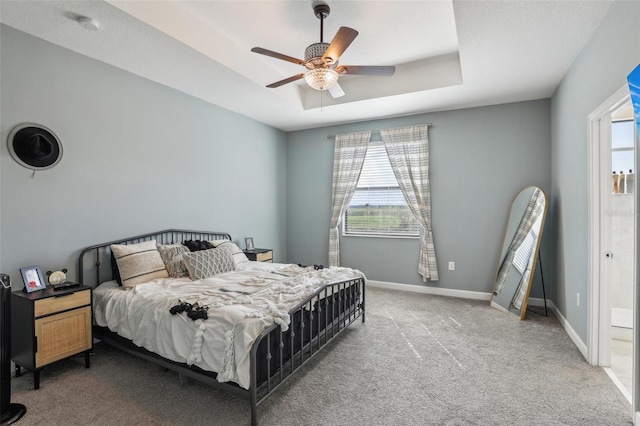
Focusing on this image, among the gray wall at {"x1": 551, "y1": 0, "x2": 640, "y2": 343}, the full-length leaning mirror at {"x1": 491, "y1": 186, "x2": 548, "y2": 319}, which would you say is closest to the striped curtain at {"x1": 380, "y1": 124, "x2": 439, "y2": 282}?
the full-length leaning mirror at {"x1": 491, "y1": 186, "x2": 548, "y2": 319}

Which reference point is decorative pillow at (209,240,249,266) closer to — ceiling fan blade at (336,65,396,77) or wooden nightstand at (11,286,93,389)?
wooden nightstand at (11,286,93,389)

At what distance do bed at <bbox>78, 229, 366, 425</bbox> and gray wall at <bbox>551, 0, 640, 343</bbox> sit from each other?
2055 millimetres

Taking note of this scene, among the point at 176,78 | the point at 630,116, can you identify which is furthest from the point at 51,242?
the point at 630,116

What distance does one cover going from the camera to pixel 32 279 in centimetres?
247

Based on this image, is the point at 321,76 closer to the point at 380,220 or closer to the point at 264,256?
the point at 264,256

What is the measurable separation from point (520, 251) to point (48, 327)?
4815mm

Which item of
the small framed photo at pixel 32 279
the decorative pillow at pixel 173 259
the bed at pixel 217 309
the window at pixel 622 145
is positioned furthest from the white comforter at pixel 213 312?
the window at pixel 622 145

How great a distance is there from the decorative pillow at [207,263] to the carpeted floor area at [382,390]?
2.91 feet

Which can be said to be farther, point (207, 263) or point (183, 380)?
point (207, 263)

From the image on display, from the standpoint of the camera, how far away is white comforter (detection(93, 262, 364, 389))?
6.30 feet

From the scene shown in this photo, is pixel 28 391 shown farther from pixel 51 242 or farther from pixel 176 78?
pixel 176 78

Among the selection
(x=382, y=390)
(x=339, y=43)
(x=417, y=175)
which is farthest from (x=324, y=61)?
(x=417, y=175)

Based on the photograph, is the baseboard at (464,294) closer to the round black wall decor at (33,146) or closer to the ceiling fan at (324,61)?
the ceiling fan at (324,61)

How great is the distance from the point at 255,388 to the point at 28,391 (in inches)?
69.5
